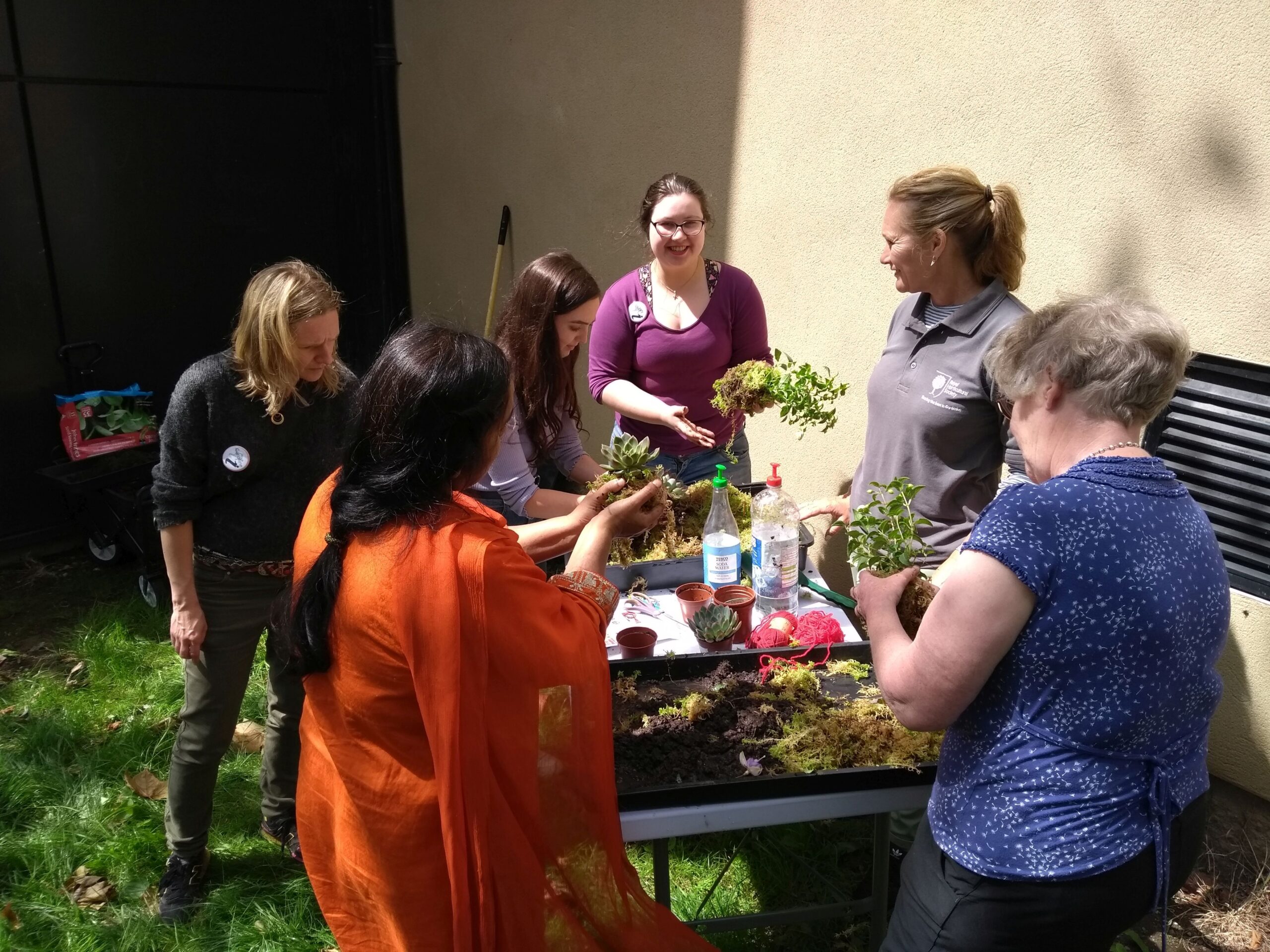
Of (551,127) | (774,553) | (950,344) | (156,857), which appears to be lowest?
(156,857)

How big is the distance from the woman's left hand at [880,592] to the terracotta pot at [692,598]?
2.56 feet

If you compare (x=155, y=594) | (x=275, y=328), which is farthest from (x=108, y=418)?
(x=275, y=328)

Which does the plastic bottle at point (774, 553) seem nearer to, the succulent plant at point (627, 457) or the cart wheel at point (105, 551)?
the succulent plant at point (627, 457)

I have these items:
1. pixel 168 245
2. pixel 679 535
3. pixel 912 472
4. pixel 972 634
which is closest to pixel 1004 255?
pixel 912 472

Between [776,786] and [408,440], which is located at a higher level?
[408,440]

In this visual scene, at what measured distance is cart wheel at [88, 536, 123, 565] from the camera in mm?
5738

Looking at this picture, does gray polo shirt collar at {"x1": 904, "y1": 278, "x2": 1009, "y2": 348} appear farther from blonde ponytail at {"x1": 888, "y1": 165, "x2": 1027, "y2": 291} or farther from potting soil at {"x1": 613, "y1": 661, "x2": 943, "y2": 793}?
potting soil at {"x1": 613, "y1": 661, "x2": 943, "y2": 793}

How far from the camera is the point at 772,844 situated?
11.1 ft

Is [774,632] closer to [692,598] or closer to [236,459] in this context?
[692,598]

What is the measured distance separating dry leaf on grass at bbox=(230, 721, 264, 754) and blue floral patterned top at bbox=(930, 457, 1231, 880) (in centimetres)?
320

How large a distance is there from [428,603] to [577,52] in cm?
464

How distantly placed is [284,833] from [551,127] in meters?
4.24

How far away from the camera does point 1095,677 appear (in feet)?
5.44

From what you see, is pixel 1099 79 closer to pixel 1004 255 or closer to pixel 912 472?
pixel 1004 255
